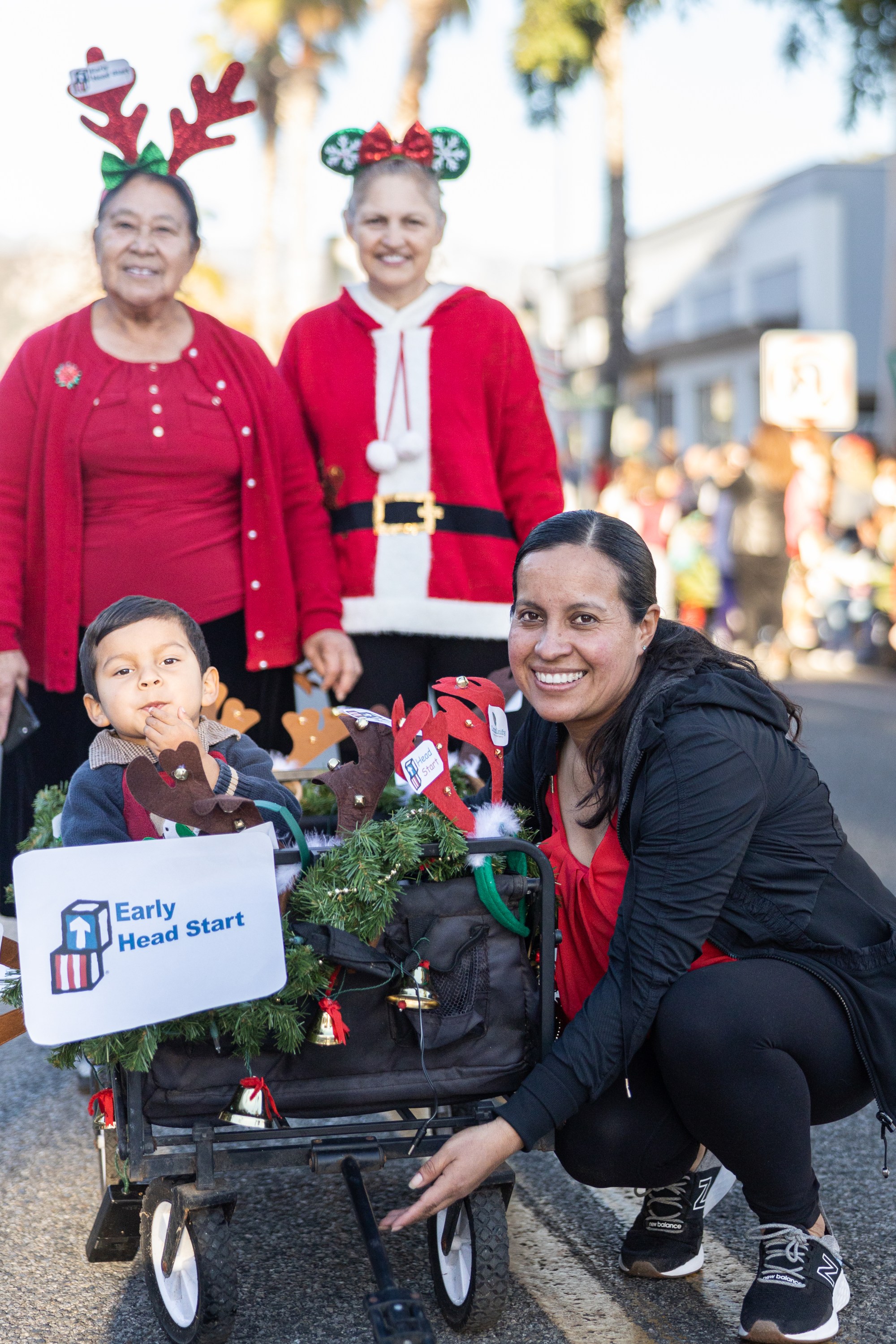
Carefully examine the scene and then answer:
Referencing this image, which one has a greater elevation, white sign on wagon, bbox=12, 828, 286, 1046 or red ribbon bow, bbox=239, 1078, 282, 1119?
white sign on wagon, bbox=12, 828, 286, 1046

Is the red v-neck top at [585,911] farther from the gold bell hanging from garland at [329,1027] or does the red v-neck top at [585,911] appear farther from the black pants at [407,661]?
the black pants at [407,661]

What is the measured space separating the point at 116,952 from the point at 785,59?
59.3ft

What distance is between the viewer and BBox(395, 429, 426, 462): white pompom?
3.62 m

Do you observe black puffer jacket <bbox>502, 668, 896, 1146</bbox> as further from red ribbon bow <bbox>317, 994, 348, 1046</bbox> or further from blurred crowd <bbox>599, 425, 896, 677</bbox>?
blurred crowd <bbox>599, 425, 896, 677</bbox>

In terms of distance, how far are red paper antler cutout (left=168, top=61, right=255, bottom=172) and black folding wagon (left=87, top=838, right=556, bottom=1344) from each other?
6.56 feet

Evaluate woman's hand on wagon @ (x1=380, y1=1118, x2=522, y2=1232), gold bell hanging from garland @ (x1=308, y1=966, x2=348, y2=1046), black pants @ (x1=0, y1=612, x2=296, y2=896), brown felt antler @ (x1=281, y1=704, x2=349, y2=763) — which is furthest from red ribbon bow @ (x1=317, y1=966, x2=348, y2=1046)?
black pants @ (x1=0, y1=612, x2=296, y2=896)

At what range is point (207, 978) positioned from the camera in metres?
2.20

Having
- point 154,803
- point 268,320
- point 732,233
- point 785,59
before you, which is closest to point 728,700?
point 154,803

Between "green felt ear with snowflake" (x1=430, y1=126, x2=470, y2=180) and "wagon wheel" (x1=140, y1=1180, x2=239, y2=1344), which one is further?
"green felt ear with snowflake" (x1=430, y1=126, x2=470, y2=180)

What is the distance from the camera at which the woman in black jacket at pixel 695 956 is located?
2.38m

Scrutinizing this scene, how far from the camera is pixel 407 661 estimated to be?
147 inches

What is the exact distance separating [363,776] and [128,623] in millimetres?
540

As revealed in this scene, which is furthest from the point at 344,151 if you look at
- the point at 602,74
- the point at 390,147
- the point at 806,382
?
the point at 602,74

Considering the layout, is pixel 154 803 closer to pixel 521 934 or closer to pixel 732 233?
pixel 521 934
